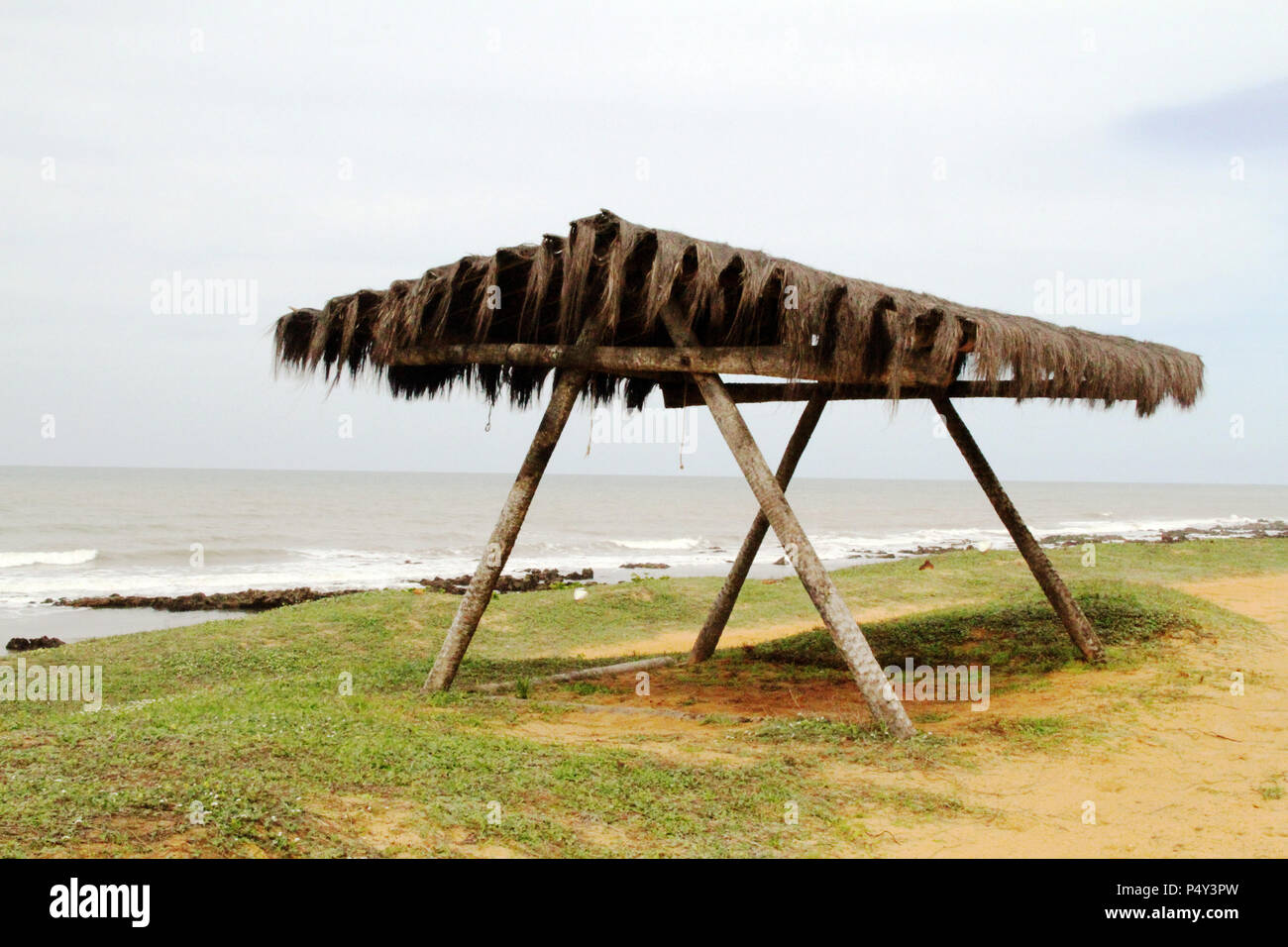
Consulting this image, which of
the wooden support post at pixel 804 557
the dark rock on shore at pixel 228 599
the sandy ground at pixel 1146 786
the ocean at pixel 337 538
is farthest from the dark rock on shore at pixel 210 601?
the sandy ground at pixel 1146 786

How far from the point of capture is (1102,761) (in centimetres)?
548

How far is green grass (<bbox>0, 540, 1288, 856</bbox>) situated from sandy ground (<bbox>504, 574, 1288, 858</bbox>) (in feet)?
0.55

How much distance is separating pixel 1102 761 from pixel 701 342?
393cm

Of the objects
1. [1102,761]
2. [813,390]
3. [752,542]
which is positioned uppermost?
[813,390]

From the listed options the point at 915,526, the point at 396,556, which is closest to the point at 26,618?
the point at 396,556

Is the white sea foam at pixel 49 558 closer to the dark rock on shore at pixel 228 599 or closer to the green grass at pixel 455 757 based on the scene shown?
the dark rock on shore at pixel 228 599

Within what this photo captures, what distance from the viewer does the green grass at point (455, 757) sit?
150 inches

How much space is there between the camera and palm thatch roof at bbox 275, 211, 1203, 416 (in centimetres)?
586

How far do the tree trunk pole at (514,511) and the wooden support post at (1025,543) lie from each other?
3.27 meters

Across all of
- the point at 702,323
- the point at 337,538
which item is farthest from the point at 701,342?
the point at 337,538

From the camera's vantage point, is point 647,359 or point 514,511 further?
point 514,511

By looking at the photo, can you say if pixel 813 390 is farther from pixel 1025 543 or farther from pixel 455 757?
pixel 455 757

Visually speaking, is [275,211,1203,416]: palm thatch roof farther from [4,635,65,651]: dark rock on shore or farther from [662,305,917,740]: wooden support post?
[4,635,65,651]: dark rock on shore
